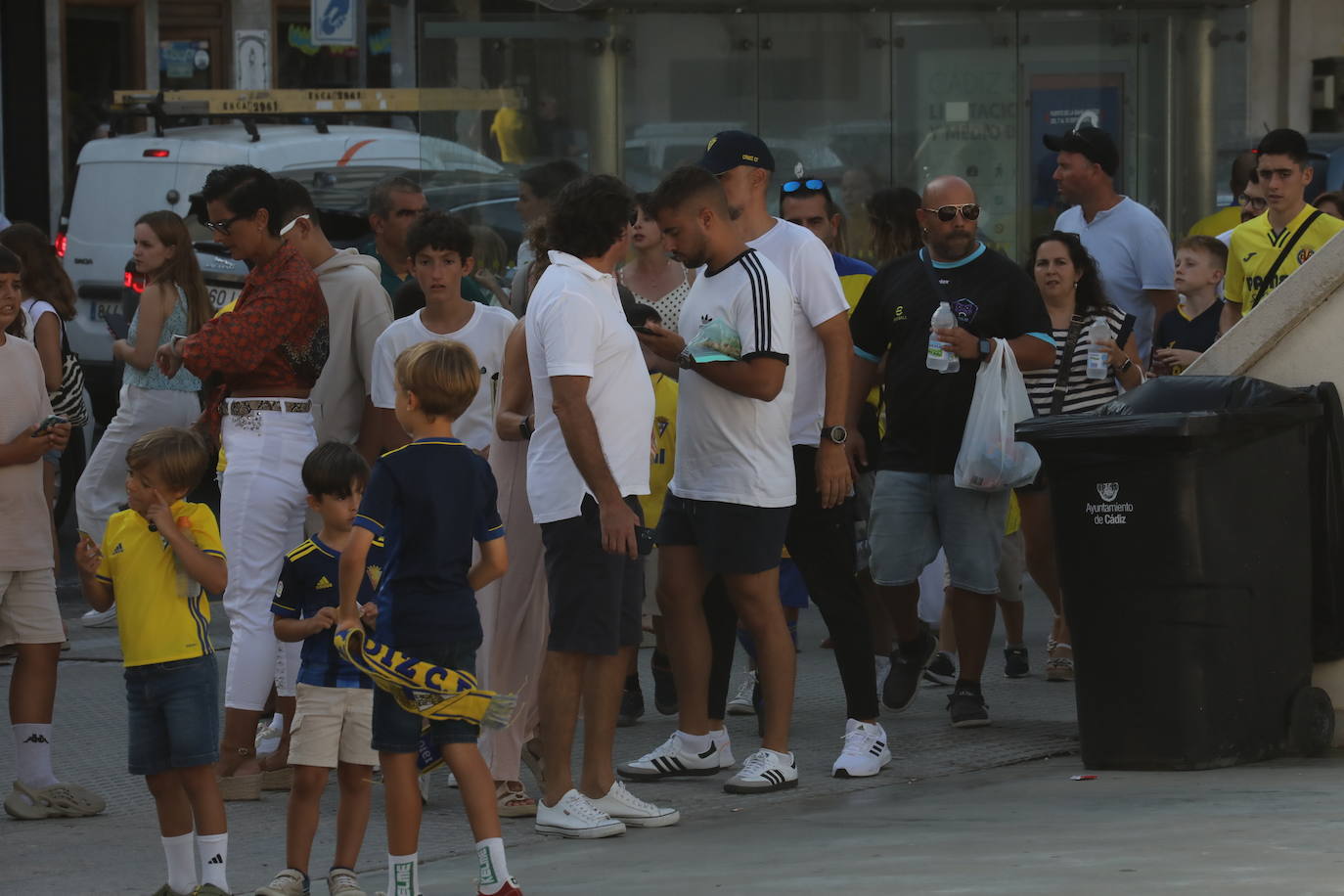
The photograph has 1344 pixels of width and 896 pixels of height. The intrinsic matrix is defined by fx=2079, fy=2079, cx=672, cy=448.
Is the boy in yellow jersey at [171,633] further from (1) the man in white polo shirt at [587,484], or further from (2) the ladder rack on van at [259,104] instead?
(2) the ladder rack on van at [259,104]

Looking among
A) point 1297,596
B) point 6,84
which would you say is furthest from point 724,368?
point 6,84

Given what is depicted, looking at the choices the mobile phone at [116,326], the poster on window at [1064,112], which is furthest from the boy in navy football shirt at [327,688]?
the poster on window at [1064,112]

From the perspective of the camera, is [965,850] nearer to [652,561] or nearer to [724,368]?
[724,368]

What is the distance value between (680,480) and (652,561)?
1375 millimetres

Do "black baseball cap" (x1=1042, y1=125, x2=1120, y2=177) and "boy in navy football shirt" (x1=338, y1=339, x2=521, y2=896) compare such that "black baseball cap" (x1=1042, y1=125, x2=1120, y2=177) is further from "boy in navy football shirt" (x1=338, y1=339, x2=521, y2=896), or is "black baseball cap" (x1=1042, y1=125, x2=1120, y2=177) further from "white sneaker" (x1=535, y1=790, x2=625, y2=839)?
"boy in navy football shirt" (x1=338, y1=339, x2=521, y2=896)

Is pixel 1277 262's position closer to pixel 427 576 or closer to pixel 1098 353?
pixel 1098 353

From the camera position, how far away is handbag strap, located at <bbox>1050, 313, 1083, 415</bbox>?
8.04 m

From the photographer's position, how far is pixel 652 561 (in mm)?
7820

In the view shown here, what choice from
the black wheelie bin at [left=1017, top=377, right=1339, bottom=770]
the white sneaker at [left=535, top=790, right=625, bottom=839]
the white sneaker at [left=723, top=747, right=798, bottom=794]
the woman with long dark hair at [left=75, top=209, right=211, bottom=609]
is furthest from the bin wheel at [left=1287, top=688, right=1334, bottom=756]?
the woman with long dark hair at [left=75, top=209, right=211, bottom=609]

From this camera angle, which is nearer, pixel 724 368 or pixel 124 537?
pixel 124 537

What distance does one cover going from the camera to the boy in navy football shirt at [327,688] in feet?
16.9

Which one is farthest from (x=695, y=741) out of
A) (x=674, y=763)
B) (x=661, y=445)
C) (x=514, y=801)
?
(x=661, y=445)

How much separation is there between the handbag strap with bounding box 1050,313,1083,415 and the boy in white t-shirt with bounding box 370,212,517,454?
2353 millimetres

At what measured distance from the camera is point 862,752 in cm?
663
